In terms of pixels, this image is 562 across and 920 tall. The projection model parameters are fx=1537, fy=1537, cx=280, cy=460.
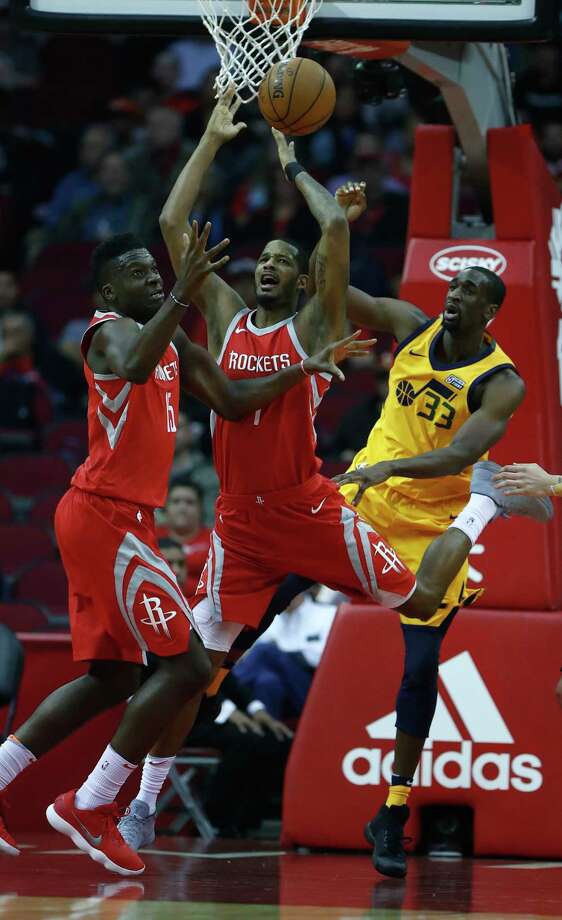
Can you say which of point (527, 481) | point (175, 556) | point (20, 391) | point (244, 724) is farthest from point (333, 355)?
point (20, 391)

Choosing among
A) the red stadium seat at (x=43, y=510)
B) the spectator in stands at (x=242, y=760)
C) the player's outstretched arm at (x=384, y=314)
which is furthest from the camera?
the red stadium seat at (x=43, y=510)

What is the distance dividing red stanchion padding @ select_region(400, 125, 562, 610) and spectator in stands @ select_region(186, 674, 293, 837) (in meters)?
1.51

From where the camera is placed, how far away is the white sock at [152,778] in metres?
6.29

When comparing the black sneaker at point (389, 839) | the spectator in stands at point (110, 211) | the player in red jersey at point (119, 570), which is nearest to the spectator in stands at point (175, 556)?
the black sneaker at point (389, 839)

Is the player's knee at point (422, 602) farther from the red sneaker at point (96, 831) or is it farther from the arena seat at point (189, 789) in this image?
the arena seat at point (189, 789)

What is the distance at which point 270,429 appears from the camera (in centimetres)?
620

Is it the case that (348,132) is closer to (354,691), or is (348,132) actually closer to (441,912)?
(354,691)

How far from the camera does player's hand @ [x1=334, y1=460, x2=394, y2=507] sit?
19.7 ft

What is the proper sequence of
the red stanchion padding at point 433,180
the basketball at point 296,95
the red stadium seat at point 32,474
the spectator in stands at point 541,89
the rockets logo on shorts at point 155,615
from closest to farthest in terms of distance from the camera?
the rockets logo on shorts at point 155,615, the basketball at point 296,95, the red stanchion padding at point 433,180, the red stadium seat at point 32,474, the spectator in stands at point 541,89

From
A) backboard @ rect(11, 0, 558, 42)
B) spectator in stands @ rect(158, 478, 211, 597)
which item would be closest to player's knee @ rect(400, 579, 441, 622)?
backboard @ rect(11, 0, 558, 42)

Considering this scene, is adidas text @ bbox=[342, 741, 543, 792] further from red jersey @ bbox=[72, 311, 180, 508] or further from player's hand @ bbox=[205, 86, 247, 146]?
player's hand @ bbox=[205, 86, 247, 146]

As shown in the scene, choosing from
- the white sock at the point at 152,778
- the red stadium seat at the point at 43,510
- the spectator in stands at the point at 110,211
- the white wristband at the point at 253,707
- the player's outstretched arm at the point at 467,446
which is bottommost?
the white sock at the point at 152,778

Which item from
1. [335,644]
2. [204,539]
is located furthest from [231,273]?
[335,644]

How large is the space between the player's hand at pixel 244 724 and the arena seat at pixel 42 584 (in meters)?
2.74
